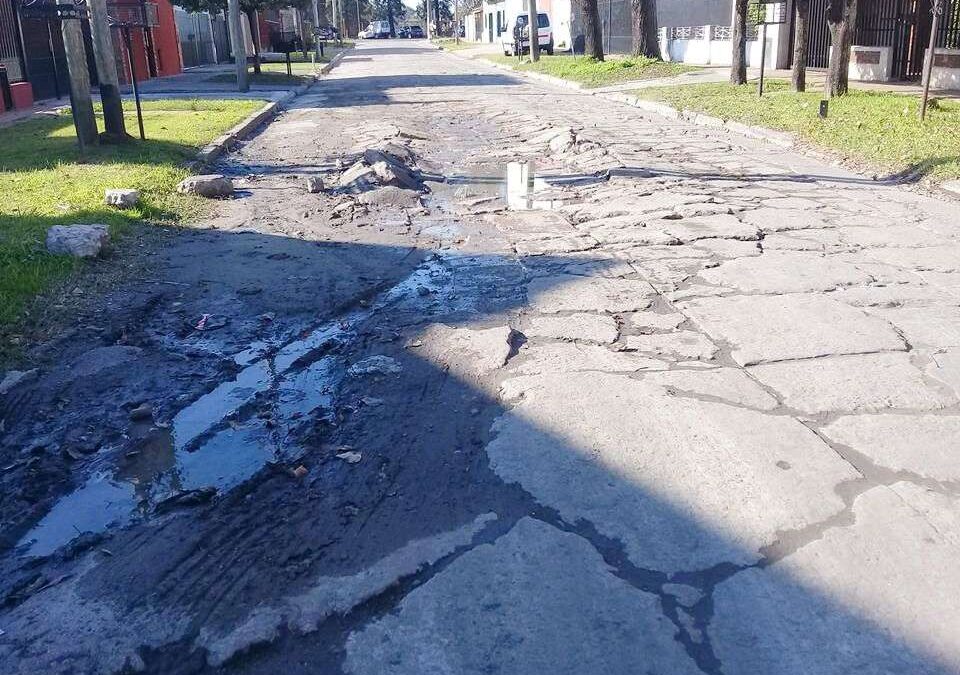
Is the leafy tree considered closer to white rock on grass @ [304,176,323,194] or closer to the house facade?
the house facade

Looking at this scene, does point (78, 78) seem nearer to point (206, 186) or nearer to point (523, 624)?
point (206, 186)

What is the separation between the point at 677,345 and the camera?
4.76 metres

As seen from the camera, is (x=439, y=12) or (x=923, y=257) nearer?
(x=923, y=257)

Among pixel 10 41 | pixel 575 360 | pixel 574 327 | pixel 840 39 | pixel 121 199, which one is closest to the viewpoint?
pixel 575 360

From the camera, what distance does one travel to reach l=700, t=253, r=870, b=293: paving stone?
5742 mm

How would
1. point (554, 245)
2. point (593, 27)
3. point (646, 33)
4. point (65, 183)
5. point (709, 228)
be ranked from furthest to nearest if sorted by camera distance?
point (593, 27) → point (646, 33) → point (65, 183) → point (709, 228) → point (554, 245)

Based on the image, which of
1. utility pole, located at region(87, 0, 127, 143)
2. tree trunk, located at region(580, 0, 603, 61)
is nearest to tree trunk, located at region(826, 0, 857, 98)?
utility pole, located at region(87, 0, 127, 143)

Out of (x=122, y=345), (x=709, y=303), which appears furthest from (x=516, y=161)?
(x=122, y=345)

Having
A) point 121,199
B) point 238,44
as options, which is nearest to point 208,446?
point 121,199

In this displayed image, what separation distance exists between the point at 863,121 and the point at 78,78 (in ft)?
34.1

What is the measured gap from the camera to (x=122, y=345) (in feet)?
16.3

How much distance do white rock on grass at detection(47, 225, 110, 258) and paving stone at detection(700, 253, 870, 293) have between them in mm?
4338

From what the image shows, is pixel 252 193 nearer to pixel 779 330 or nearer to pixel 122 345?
pixel 122 345

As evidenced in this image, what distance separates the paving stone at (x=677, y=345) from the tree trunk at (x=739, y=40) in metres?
14.6
